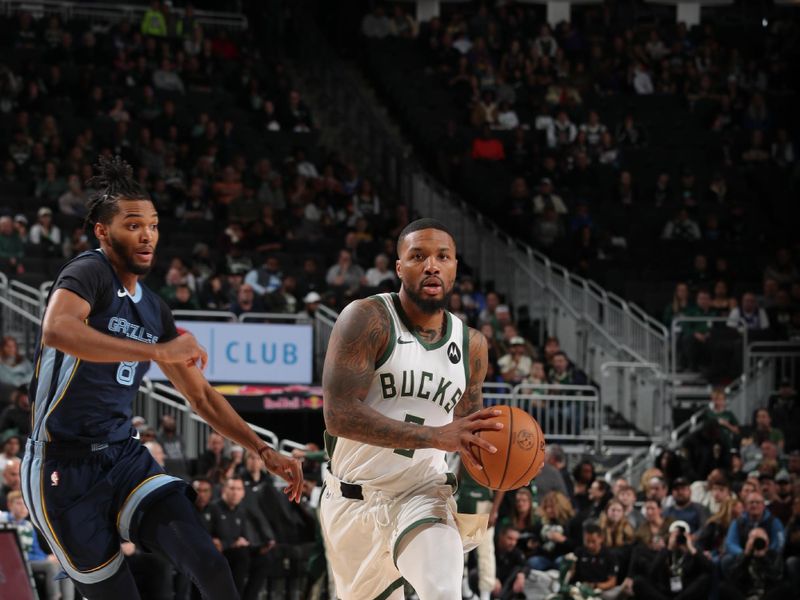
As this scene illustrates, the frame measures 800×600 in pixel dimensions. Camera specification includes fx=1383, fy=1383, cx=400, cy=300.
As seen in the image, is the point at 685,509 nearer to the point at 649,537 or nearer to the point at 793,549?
the point at 649,537

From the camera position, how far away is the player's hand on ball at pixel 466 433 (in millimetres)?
5609

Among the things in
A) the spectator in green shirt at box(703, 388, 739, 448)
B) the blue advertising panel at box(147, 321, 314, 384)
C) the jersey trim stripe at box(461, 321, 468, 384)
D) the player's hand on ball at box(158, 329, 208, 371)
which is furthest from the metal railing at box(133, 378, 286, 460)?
the player's hand on ball at box(158, 329, 208, 371)

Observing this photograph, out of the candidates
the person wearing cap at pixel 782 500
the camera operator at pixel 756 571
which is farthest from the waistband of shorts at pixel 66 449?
the person wearing cap at pixel 782 500

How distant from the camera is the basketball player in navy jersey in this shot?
5.71 metres

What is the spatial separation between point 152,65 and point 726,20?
42.9 feet

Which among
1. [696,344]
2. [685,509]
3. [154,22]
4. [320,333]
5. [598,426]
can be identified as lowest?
[685,509]

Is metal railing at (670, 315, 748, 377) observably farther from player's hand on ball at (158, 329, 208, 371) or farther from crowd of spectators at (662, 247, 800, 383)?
player's hand on ball at (158, 329, 208, 371)

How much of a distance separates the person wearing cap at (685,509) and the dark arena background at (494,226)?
1.3 inches

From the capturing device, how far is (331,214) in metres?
20.8

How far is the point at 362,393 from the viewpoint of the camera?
6.22m

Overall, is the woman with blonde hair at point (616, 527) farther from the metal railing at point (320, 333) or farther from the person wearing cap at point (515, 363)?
the metal railing at point (320, 333)

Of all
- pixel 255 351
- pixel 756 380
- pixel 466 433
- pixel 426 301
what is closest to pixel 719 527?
pixel 756 380

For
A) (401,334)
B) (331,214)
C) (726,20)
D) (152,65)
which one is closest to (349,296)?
(331,214)

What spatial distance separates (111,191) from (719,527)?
10.0 metres
